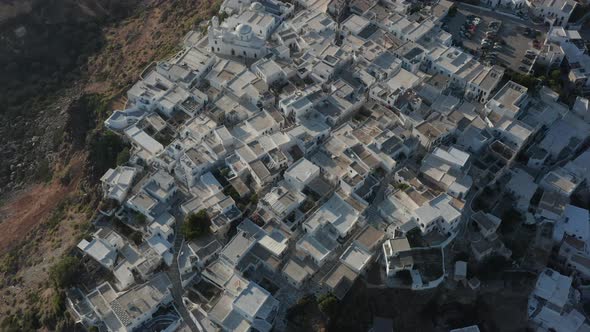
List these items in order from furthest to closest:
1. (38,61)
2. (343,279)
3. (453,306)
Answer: (38,61)
(453,306)
(343,279)

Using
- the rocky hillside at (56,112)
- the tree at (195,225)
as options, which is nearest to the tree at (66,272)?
the rocky hillside at (56,112)

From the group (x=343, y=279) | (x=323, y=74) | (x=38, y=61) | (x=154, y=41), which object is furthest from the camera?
(x=38, y=61)

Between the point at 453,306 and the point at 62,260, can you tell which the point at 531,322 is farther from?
the point at 62,260

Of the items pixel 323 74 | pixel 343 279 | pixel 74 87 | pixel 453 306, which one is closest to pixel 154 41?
pixel 74 87

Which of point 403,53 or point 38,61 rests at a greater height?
point 403,53

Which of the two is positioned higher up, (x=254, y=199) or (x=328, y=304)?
(x=254, y=199)

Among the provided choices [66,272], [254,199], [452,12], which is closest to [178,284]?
[66,272]

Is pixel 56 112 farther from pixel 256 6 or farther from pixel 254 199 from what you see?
pixel 254 199

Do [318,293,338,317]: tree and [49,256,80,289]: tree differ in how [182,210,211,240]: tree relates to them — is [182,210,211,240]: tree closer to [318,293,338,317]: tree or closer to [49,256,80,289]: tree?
[49,256,80,289]: tree
